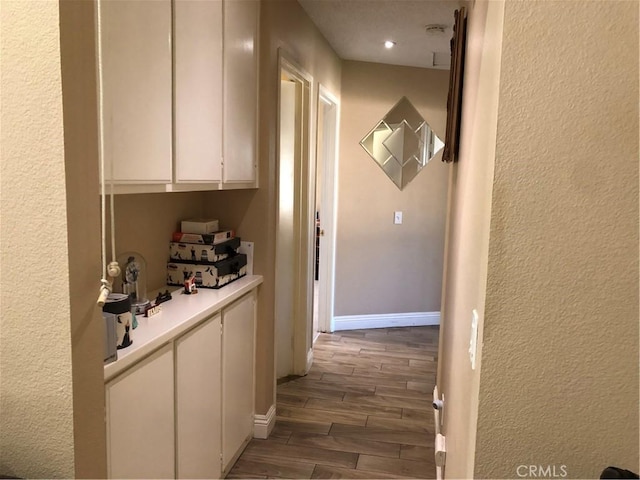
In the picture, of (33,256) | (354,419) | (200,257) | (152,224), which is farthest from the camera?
(354,419)

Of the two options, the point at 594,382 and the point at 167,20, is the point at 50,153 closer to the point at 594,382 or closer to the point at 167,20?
the point at 167,20

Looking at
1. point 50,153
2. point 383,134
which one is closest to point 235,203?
point 50,153

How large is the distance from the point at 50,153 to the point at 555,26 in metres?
1.02

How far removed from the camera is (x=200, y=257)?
2.42 m

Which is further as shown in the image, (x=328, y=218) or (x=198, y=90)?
(x=328, y=218)

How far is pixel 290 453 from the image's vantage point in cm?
280

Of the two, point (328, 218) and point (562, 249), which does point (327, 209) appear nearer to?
point (328, 218)

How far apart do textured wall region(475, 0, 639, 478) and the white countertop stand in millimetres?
1005

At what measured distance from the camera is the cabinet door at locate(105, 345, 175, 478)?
150 cm

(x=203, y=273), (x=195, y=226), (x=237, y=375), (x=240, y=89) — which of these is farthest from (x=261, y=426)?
(x=240, y=89)

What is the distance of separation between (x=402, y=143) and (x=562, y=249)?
409cm

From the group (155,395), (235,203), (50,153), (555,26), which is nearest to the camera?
(555,26)

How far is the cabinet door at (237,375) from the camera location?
2400mm

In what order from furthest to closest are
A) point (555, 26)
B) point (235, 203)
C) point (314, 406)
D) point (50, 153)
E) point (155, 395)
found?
point (314, 406)
point (235, 203)
point (155, 395)
point (50, 153)
point (555, 26)
